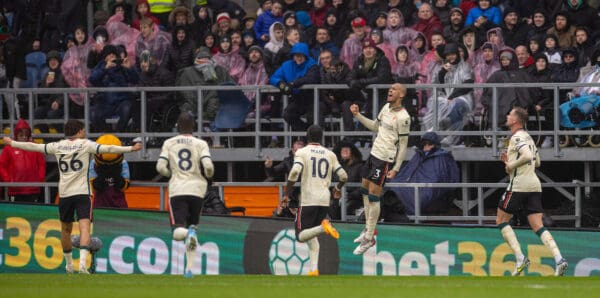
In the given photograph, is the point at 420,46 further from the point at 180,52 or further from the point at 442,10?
the point at 180,52

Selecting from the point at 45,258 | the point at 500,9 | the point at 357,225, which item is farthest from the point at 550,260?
the point at 45,258

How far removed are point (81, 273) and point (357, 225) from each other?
3960 mm

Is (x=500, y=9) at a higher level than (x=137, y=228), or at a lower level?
higher

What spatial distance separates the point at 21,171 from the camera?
79.5 ft

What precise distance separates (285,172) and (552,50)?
4.50m

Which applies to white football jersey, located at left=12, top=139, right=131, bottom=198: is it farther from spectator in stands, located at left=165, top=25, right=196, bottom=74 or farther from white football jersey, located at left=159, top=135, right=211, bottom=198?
spectator in stands, located at left=165, top=25, right=196, bottom=74

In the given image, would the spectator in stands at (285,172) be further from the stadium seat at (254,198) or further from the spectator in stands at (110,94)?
the spectator in stands at (110,94)

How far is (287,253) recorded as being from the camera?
850 inches

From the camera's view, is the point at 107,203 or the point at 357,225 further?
the point at 107,203

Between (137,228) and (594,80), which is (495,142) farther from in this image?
(137,228)

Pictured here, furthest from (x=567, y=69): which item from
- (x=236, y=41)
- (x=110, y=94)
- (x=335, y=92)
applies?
(x=110, y=94)

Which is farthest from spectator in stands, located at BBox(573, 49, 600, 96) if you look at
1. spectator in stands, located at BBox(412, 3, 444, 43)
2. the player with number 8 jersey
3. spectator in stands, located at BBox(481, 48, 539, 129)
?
the player with number 8 jersey

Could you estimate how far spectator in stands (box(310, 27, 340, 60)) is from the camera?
24.5 metres

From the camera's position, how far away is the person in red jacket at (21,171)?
949 inches
